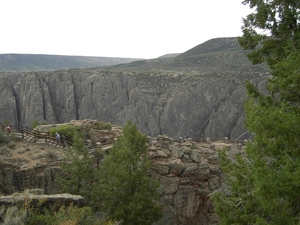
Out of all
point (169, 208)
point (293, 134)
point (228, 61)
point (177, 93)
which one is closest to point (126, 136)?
point (169, 208)

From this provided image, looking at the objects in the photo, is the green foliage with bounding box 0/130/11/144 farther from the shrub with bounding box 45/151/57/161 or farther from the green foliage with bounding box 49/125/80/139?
the green foliage with bounding box 49/125/80/139

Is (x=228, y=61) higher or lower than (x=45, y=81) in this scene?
higher

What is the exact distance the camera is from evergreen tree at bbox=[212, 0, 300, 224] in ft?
20.6

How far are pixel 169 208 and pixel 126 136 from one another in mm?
7530

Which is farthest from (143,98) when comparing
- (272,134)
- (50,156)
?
(272,134)

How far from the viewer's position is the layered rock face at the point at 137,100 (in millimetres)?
61156

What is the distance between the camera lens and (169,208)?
854 inches

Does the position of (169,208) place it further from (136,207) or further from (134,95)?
(134,95)

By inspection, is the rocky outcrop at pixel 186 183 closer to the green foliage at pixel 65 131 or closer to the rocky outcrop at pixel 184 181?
the rocky outcrop at pixel 184 181

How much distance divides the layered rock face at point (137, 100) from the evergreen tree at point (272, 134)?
50.8 metres

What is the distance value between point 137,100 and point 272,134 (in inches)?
2450

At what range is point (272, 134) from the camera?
6406 mm

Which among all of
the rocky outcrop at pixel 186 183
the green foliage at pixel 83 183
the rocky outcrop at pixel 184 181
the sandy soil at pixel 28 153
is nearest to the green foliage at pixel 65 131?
the sandy soil at pixel 28 153

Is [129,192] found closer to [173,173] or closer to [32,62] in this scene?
[173,173]
